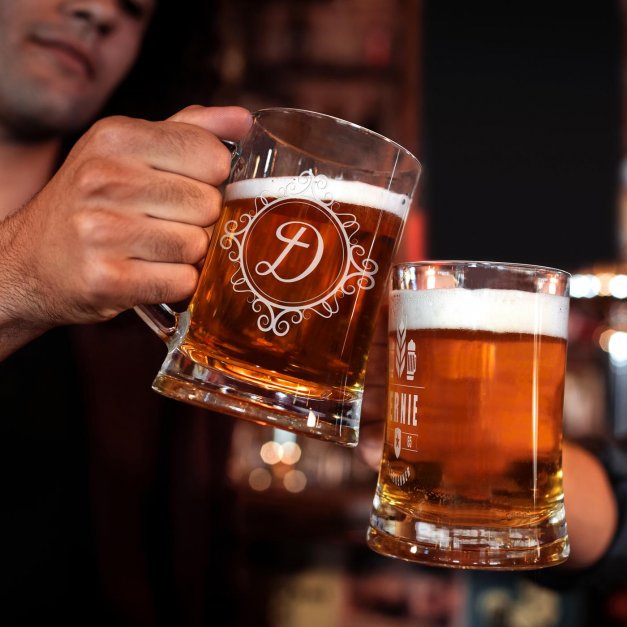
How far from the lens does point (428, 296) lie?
847 mm

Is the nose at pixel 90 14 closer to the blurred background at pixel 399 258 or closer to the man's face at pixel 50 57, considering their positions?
the man's face at pixel 50 57

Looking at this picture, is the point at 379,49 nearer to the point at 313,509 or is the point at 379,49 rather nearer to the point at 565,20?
the point at 565,20

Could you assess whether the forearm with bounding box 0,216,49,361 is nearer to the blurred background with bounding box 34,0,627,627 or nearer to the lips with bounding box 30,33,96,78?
the blurred background with bounding box 34,0,627,627

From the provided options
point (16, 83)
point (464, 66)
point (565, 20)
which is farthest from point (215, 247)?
point (565, 20)

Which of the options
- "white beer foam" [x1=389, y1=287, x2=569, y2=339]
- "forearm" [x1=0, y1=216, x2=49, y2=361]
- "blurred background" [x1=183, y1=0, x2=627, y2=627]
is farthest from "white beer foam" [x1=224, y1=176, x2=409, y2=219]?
"blurred background" [x1=183, y1=0, x2=627, y2=627]

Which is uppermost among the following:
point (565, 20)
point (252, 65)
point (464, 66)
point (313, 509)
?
point (565, 20)

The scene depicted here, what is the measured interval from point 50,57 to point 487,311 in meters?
1.20

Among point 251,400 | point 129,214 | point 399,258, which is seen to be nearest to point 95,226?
point 129,214

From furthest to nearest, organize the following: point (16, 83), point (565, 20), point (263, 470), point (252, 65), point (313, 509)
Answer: point (565, 20) < point (252, 65) < point (263, 470) < point (313, 509) < point (16, 83)

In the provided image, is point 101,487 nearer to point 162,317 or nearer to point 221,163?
point 162,317

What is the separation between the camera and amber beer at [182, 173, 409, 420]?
2.62ft

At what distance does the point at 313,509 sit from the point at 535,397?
190cm

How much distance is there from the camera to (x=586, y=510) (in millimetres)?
1229

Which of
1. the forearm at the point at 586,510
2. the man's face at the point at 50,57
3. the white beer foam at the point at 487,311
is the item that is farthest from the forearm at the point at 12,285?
the forearm at the point at 586,510
